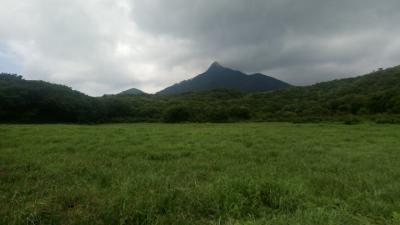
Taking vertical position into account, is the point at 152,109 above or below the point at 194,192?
above

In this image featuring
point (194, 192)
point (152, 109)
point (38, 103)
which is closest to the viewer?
point (194, 192)

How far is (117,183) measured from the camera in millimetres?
7121

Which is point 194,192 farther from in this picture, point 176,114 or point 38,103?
point 176,114

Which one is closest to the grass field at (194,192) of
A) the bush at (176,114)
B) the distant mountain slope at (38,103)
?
Result: the distant mountain slope at (38,103)

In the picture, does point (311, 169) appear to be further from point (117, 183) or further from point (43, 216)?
point (43, 216)

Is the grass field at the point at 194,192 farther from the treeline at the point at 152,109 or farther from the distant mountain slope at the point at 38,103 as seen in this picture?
the distant mountain slope at the point at 38,103

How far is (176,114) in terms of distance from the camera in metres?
63.0

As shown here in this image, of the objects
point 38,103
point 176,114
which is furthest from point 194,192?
point 176,114

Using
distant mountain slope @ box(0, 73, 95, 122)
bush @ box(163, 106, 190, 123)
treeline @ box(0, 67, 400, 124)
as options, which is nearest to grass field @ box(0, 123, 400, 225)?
treeline @ box(0, 67, 400, 124)

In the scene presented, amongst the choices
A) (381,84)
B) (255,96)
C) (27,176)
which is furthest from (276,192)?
(255,96)

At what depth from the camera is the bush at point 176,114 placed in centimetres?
6169

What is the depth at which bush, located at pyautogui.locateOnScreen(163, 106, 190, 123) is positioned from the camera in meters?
61.7

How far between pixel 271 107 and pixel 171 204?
2762 inches

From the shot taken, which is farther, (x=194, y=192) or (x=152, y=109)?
(x=152, y=109)
